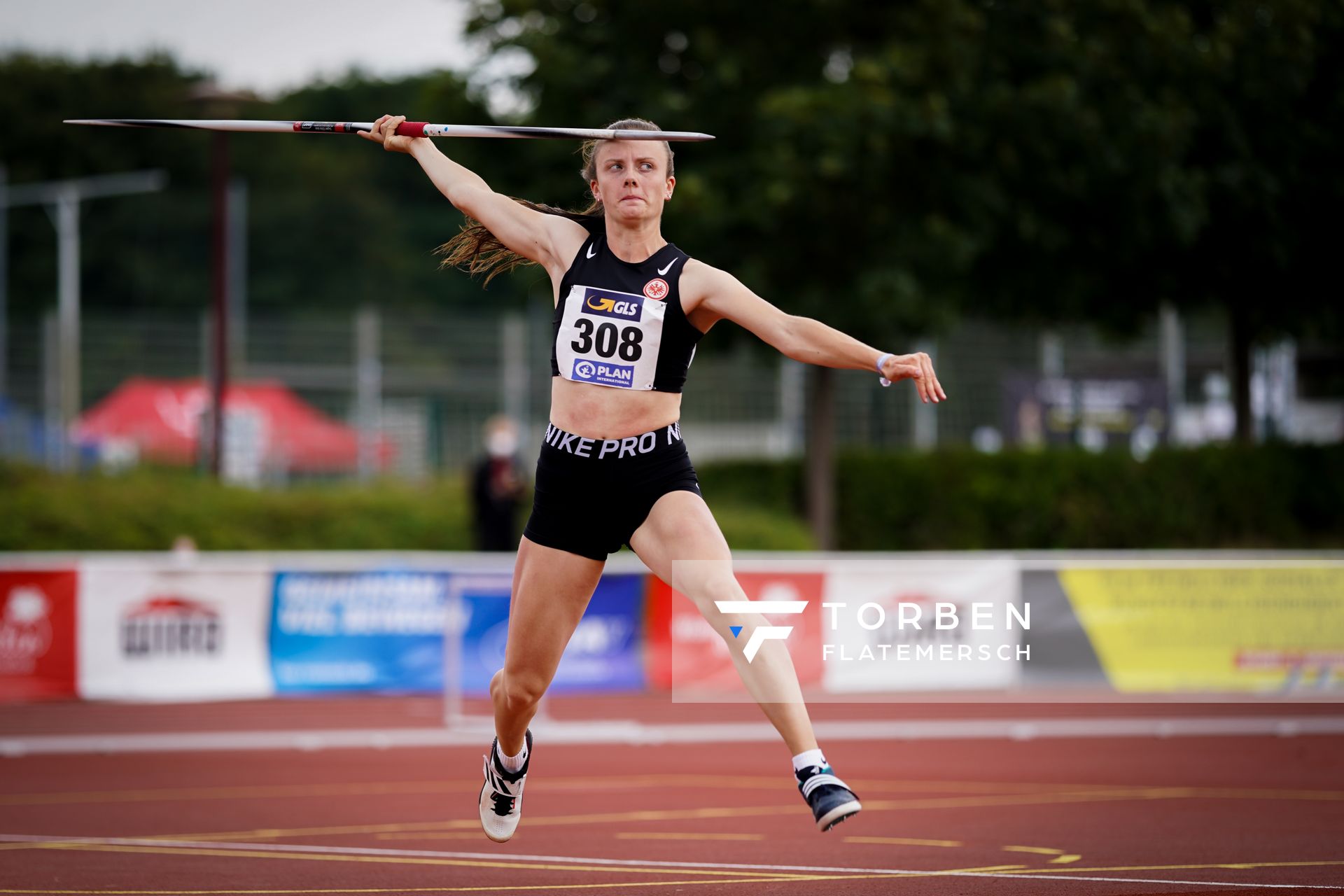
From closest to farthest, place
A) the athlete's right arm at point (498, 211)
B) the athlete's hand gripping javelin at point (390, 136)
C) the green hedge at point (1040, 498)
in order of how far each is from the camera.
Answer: the athlete's right arm at point (498, 211), the athlete's hand gripping javelin at point (390, 136), the green hedge at point (1040, 498)

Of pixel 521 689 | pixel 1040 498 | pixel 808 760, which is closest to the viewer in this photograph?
pixel 808 760

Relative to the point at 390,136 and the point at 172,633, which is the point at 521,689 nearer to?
the point at 390,136

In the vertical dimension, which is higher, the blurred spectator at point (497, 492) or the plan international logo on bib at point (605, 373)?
the plan international logo on bib at point (605, 373)

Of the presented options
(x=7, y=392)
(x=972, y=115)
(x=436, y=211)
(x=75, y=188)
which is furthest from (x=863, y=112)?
(x=436, y=211)

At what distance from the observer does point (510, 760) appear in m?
6.67

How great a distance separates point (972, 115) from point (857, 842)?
1200 centimetres

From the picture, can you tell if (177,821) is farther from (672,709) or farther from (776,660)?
(672,709)

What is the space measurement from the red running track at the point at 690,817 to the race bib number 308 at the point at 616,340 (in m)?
2.17

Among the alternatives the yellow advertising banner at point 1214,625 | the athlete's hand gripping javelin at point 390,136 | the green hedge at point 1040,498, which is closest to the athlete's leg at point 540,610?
the athlete's hand gripping javelin at point 390,136

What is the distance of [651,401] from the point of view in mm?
5961

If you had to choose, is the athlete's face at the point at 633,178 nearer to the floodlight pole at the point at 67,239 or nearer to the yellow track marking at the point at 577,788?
the yellow track marking at the point at 577,788

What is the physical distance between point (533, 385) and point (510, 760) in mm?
24936

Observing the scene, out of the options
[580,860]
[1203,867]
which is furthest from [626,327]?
[1203,867]

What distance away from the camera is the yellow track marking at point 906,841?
27.5 feet
